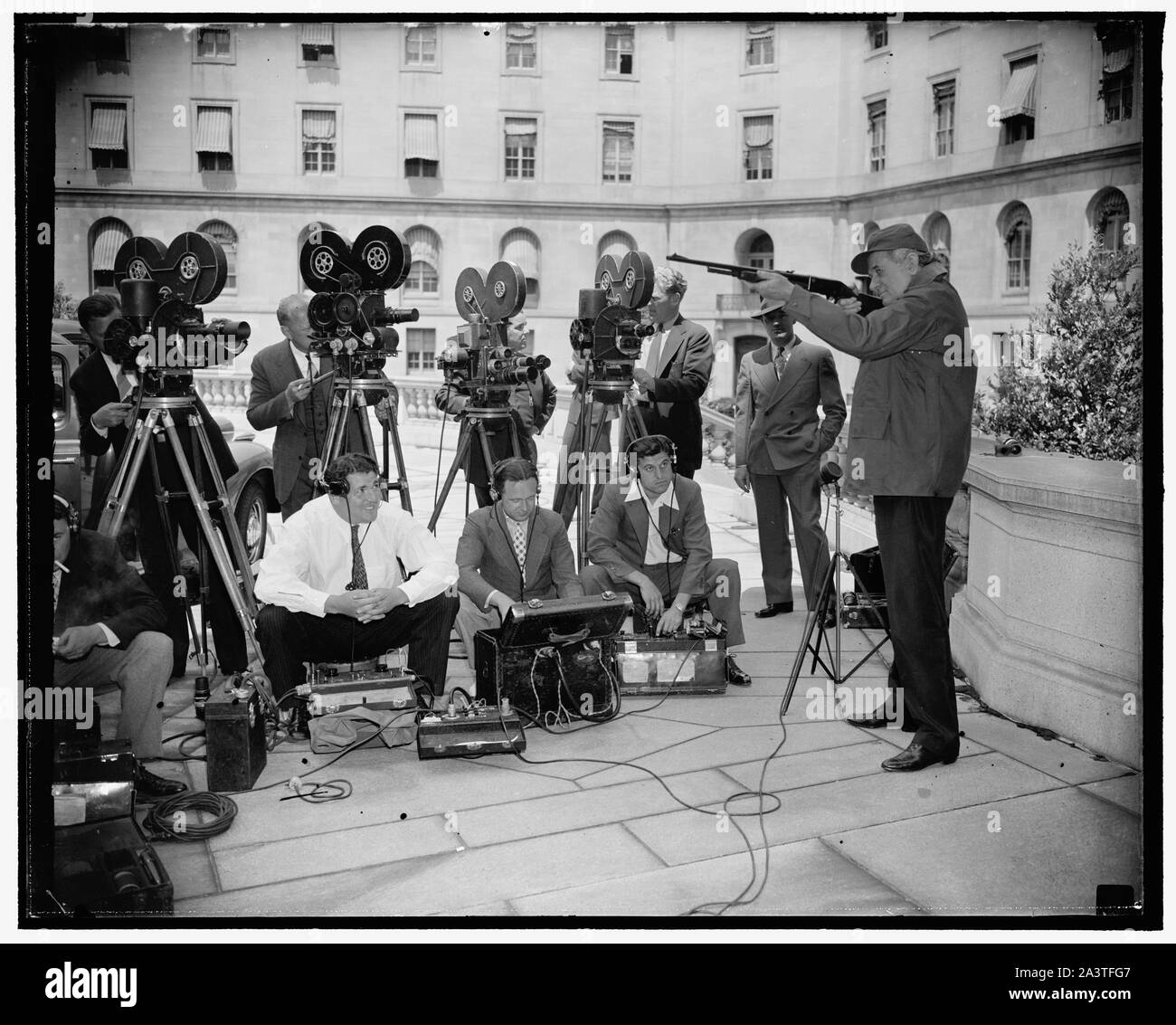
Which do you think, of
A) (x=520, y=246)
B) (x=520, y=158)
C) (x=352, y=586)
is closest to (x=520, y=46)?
(x=352, y=586)

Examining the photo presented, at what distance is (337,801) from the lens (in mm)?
3908

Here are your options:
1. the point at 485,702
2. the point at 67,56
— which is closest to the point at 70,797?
the point at 485,702

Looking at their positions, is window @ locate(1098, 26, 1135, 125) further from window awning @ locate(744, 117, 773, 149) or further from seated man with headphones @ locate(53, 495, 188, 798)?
window awning @ locate(744, 117, 773, 149)

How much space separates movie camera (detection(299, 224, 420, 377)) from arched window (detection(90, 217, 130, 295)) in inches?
32.8

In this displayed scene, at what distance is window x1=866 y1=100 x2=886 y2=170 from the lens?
978cm

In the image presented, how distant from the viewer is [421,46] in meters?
4.26

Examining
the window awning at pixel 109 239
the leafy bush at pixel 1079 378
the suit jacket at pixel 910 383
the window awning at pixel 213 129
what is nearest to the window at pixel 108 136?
the window awning at pixel 213 129

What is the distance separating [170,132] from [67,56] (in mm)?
1280

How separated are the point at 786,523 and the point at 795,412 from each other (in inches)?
25.2

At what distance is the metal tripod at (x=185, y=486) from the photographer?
4.77m

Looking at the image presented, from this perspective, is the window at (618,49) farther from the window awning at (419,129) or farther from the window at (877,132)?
the window at (877,132)

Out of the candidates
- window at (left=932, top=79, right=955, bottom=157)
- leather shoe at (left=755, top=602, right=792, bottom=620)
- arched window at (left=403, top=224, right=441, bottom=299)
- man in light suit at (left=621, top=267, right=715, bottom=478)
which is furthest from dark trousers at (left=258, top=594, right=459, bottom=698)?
arched window at (left=403, top=224, right=441, bottom=299)

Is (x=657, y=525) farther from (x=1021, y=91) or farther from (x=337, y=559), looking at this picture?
(x=1021, y=91)
